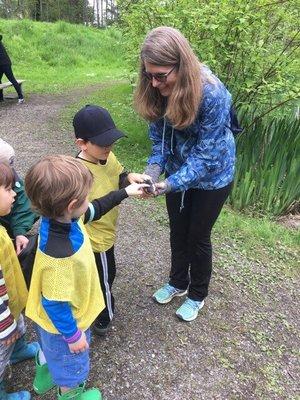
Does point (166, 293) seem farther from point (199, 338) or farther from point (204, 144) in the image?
point (204, 144)

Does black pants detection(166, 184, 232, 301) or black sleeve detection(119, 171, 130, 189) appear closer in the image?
black sleeve detection(119, 171, 130, 189)

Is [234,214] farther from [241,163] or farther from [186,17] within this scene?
[186,17]

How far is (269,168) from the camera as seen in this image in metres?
4.53

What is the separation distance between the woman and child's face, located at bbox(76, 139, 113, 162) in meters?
0.35

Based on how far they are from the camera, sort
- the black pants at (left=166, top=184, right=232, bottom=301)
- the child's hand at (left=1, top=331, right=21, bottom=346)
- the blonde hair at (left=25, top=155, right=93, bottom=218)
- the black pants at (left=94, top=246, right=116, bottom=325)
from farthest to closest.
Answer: the black pants at (left=166, top=184, right=232, bottom=301), the black pants at (left=94, top=246, right=116, bottom=325), the child's hand at (left=1, top=331, right=21, bottom=346), the blonde hair at (left=25, top=155, right=93, bottom=218)

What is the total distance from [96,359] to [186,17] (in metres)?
3.67

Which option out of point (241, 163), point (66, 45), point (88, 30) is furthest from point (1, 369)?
point (88, 30)

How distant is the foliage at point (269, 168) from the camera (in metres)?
4.42


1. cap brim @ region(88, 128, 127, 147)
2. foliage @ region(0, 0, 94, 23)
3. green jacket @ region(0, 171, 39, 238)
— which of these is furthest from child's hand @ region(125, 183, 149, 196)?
foliage @ region(0, 0, 94, 23)

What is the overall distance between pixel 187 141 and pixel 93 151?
0.56 m

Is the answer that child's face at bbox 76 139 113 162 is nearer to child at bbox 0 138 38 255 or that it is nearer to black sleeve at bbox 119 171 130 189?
black sleeve at bbox 119 171 130 189

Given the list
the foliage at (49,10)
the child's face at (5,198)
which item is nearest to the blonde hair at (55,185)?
the child's face at (5,198)

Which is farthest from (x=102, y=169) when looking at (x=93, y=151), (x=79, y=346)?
(x=79, y=346)

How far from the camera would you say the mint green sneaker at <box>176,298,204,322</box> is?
2.74 meters
